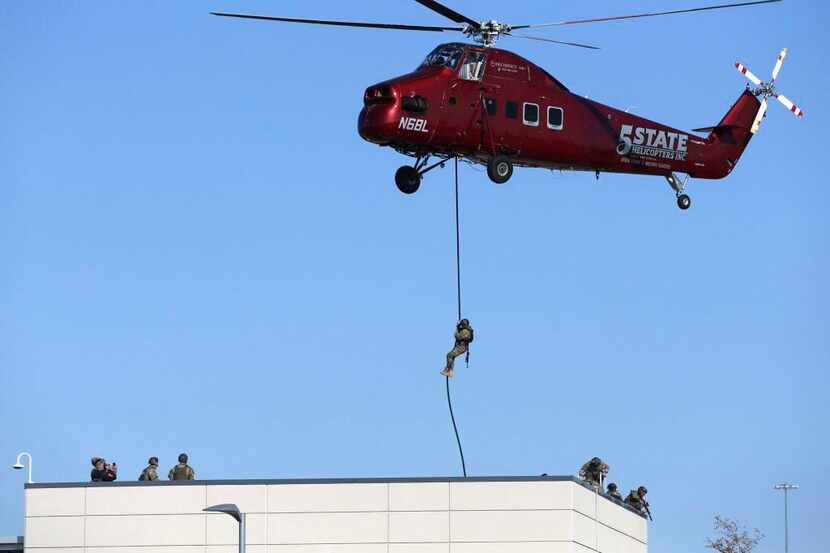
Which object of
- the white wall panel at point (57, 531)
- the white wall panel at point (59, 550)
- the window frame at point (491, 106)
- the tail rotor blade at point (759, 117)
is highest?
the tail rotor blade at point (759, 117)

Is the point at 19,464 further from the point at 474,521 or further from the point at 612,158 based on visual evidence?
the point at 612,158

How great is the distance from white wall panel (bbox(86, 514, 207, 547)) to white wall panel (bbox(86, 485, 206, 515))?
14 cm

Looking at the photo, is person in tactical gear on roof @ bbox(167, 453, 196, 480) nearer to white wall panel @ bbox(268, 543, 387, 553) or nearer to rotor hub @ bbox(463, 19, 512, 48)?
white wall panel @ bbox(268, 543, 387, 553)

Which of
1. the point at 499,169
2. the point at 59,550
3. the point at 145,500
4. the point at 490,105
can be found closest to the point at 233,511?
the point at 145,500

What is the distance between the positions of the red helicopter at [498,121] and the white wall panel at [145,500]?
32.4ft

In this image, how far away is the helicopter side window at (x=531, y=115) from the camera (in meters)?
47.6

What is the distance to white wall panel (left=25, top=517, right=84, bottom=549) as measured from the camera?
41.9 m

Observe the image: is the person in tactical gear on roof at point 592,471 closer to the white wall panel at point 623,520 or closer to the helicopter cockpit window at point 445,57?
the white wall panel at point 623,520

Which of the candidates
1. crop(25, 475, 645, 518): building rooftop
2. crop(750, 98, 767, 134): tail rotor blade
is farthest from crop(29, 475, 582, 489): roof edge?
crop(750, 98, 767, 134): tail rotor blade

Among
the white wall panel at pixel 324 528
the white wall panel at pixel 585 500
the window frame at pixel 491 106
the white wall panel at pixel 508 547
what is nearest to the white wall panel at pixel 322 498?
the white wall panel at pixel 324 528

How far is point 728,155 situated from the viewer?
55.5 metres

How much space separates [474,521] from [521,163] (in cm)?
1125

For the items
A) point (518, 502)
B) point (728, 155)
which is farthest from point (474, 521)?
point (728, 155)

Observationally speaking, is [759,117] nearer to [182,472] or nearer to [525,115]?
[525,115]
